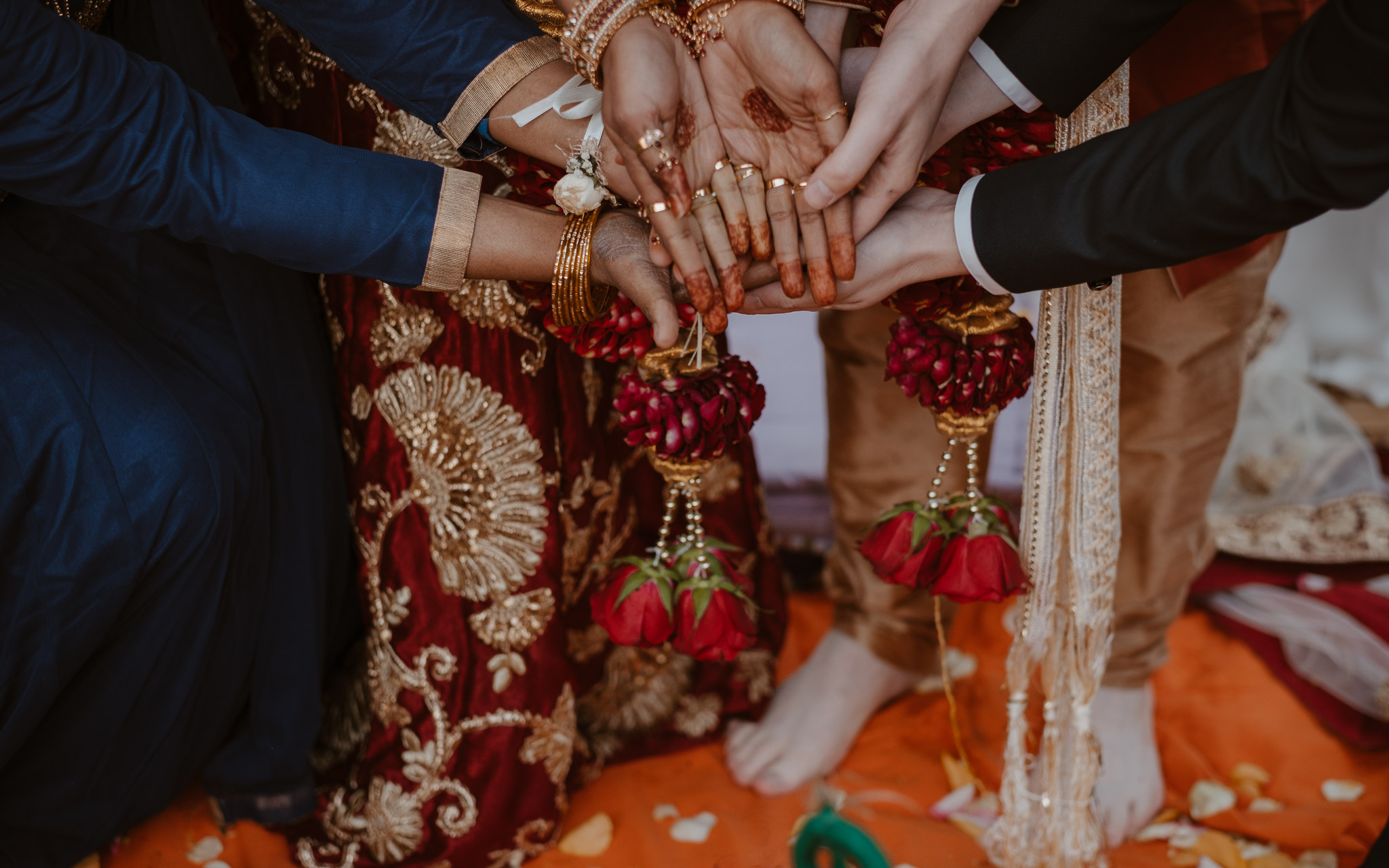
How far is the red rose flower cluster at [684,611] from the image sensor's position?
2.91 ft

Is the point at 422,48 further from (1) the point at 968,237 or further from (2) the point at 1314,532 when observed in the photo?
(2) the point at 1314,532

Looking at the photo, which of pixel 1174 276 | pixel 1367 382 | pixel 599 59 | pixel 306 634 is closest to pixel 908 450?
pixel 1174 276

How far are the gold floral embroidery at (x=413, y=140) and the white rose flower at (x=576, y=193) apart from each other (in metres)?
0.15

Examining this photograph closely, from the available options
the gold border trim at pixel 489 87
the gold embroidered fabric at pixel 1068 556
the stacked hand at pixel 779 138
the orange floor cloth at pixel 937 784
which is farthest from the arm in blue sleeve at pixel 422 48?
the orange floor cloth at pixel 937 784

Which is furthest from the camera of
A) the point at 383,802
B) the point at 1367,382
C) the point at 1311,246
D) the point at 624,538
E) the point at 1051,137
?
the point at 1311,246

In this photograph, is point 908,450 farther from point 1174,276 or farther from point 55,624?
point 55,624

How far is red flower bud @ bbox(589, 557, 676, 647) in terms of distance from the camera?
2.93ft

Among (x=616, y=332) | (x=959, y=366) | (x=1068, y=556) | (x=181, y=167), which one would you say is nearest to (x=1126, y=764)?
(x=1068, y=556)

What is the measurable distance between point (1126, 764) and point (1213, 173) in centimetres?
75

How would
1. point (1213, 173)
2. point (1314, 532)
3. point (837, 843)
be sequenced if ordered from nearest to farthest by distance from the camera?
point (837, 843) < point (1213, 173) < point (1314, 532)

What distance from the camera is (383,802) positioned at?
104 centimetres

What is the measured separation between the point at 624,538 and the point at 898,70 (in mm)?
643

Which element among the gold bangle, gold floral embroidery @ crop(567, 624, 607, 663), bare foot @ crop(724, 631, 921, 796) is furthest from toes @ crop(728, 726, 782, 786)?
the gold bangle

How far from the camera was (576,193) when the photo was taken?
85 cm
